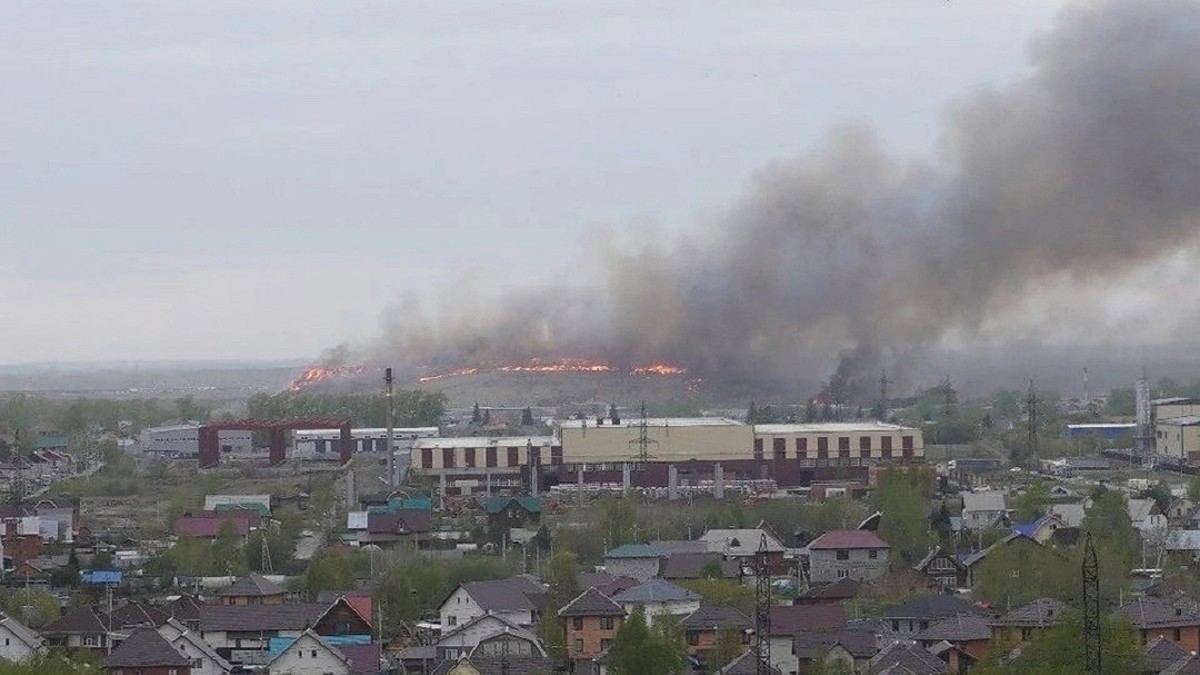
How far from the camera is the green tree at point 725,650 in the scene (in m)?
23.8

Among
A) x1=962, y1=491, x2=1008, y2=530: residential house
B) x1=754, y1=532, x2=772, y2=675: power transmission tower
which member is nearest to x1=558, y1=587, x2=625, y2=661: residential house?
x1=754, y1=532, x2=772, y2=675: power transmission tower

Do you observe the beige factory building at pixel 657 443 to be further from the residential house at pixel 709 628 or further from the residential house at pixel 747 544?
the residential house at pixel 709 628

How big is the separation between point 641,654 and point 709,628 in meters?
2.89

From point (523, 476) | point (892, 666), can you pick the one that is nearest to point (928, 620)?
point (892, 666)

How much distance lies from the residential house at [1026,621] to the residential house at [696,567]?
569 cm

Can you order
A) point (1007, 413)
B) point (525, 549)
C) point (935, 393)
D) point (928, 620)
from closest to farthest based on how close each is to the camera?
point (928, 620)
point (525, 549)
point (1007, 413)
point (935, 393)

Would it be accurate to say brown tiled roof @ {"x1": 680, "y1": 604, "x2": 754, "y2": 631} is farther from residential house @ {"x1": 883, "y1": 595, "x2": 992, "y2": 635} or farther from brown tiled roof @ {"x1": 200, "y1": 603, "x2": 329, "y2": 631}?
brown tiled roof @ {"x1": 200, "y1": 603, "x2": 329, "y2": 631}

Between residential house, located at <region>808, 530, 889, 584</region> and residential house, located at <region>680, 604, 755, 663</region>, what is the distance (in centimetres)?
656

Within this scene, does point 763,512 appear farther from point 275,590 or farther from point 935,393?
point 935,393

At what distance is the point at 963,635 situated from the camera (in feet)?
79.9

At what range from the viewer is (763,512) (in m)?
38.0

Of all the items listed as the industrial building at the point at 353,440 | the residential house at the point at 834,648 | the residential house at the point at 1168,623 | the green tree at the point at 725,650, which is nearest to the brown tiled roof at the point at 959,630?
the residential house at the point at 834,648

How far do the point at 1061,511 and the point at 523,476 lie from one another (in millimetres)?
13093

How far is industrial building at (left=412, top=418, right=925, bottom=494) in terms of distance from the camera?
4650cm
